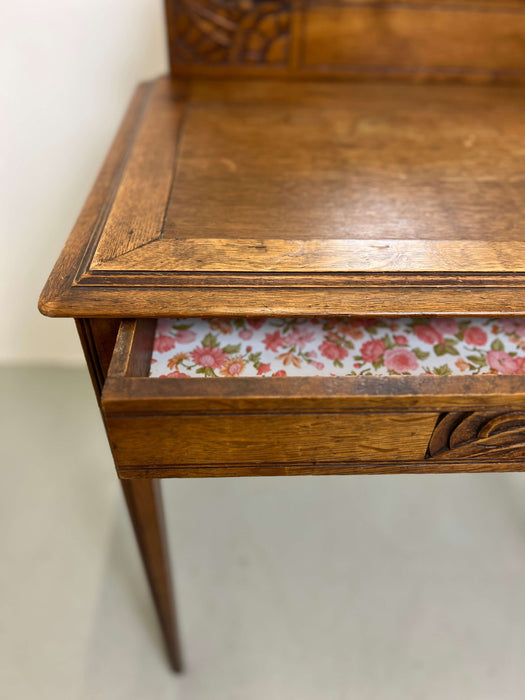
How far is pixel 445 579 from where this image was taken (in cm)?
93

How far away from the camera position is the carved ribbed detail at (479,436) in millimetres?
442

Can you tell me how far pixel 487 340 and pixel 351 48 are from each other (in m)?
0.51

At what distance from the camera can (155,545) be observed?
0.65 meters

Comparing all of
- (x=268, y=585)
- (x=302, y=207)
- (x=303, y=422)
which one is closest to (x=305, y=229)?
(x=302, y=207)

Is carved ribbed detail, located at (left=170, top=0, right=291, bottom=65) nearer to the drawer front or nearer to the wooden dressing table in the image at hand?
the wooden dressing table

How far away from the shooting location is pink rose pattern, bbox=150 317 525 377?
1.74ft

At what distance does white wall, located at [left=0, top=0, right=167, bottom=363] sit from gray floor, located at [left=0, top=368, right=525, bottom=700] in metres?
0.44

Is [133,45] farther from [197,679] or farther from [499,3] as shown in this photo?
[197,679]

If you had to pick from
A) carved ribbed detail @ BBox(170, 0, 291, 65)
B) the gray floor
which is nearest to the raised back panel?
carved ribbed detail @ BBox(170, 0, 291, 65)

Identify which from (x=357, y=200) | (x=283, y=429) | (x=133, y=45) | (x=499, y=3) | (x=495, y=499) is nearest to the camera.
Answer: (x=283, y=429)

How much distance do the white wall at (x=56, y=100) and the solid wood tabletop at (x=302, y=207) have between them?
0.17 meters

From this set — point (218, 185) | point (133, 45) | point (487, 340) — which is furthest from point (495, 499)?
point (133, 45)

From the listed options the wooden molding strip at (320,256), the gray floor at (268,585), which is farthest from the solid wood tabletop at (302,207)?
the gray floor at (268,585)

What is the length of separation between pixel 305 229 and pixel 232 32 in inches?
17.3
